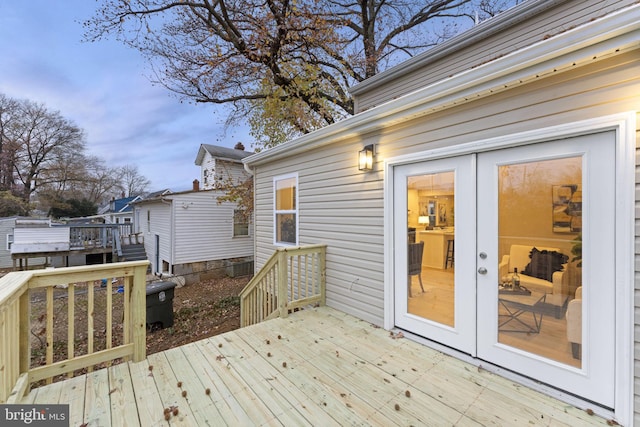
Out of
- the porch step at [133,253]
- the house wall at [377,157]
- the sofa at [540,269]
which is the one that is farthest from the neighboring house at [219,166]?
the sofa at [540,269]

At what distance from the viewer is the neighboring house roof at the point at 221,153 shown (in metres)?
14.1

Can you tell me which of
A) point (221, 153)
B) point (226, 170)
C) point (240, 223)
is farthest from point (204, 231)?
point (221, 153)

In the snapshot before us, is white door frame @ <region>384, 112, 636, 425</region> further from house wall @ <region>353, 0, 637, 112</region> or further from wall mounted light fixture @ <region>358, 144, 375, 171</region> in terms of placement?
house wall @ <region>353, 0, 637, 112</region>

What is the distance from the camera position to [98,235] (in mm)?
12969

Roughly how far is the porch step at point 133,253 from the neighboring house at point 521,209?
12668mm

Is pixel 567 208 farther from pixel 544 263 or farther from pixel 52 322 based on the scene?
pixel 52 322

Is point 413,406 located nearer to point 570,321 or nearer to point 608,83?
point 570,321

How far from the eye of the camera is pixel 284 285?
3750 mm

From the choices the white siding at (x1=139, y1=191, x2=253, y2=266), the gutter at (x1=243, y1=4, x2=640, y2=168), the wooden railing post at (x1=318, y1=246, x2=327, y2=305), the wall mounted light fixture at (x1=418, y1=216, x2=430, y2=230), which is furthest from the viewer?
the white siding at (x1=139, y1=191, x2=253, y2=266)

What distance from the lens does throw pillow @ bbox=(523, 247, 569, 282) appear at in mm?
2115

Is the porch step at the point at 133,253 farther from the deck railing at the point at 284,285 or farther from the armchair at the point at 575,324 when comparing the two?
the armchair at the point at 575,324

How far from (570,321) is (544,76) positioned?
194 cm

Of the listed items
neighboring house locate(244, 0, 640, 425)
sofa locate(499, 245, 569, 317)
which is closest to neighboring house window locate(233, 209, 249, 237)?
neighboring house locate(244, 0, 640, 425)

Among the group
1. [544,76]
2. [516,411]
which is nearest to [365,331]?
[516,411]
